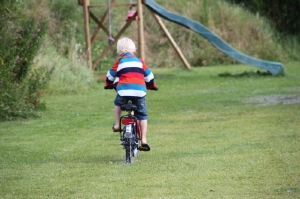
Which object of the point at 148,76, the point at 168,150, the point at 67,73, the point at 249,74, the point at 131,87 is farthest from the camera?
the point at 249,74

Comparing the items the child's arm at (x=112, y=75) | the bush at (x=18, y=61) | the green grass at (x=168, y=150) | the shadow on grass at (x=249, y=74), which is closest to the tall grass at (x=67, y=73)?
the green grass at (x=168, y=150)

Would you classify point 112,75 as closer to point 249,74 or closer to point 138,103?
point 138,103

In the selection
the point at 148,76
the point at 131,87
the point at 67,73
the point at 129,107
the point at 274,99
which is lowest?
the point at 274,99

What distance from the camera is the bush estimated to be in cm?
1384

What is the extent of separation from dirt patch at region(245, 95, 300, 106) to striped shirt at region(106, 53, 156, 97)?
20.7 feet

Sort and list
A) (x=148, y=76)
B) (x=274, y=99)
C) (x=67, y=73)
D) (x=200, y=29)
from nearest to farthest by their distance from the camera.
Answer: (x=148, y=76)
(x=274, y=99)
(x=67, y=73)
(x=200, y=29)

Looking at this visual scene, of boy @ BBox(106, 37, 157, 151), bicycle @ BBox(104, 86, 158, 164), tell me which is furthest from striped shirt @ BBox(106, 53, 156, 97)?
bicycle @ BBox(104, 86, 158, 164)

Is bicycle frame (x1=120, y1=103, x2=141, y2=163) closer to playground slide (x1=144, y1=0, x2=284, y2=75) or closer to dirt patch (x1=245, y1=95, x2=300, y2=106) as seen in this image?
dirt patch (x1=245, y1=95, x2=300, y2=106)

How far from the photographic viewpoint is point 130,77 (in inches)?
393

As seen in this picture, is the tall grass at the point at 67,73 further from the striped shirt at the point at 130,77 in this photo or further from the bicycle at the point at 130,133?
the bicycle at the point at 130,133

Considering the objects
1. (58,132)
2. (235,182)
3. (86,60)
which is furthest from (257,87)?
(235,182)

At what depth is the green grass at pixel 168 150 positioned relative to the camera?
26.3ft

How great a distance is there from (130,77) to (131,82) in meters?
0.06

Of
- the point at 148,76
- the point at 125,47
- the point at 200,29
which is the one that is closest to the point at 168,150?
the point at 148,76
